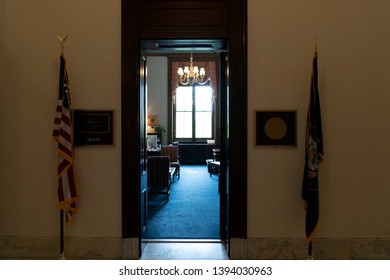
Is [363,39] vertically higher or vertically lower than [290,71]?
higher

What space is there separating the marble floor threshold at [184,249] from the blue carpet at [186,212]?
198 mm

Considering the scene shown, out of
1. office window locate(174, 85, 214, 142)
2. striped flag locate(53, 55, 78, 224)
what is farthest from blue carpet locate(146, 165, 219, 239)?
office window locate(174, 85, 214, 142)

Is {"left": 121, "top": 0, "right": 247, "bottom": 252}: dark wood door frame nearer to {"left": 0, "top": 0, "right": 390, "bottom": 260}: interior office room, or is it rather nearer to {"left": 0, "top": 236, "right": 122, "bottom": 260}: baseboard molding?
{"left": 0, "top": 0, "right": 390, "bottom": 260}: interior office room

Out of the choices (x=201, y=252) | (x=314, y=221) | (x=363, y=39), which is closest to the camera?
(x=314, y=221)

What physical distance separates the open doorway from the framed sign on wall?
64 cm

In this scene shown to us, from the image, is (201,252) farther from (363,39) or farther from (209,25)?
(363,39)

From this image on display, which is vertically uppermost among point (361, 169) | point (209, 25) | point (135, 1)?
point (135, 1)

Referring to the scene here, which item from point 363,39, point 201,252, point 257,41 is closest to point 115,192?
point 201,252

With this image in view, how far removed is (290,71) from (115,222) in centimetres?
297

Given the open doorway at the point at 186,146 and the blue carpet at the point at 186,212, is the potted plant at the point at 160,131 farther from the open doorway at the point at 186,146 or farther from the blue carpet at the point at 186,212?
the blue carpet at the point at 186,212

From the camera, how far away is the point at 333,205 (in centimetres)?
345

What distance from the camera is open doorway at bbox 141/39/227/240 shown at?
4.05 m

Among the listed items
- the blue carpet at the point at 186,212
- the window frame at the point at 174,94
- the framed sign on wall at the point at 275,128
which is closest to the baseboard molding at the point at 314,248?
the blue carpet at the point at 186,212

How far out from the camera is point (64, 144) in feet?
10.1
